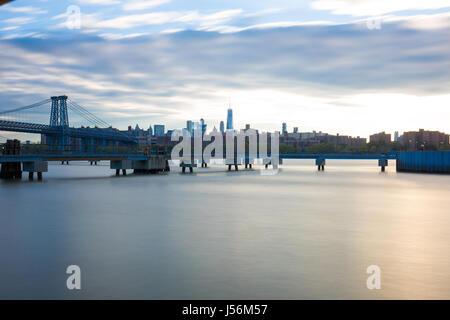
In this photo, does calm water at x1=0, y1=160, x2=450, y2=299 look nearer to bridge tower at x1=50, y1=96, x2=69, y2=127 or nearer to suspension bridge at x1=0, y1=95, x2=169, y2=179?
suspension bridge at x1=0, y1=95, x2=169, y2=179

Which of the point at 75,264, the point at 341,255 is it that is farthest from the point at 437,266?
the point at 75,264

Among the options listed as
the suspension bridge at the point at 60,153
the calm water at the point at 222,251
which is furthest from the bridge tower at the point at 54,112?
the calm water at the point at 222,251

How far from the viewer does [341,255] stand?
674 inches

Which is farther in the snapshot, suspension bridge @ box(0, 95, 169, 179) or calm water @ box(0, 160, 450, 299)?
suspension bridge @ box(0, 95, 169, 179)

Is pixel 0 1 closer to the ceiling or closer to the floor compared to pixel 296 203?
closer to the ceiling

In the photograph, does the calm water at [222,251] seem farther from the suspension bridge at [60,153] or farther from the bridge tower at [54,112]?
the bridge tower at [54,112]

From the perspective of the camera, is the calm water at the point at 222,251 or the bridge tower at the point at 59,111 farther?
the bridge tower at the point at 59,111

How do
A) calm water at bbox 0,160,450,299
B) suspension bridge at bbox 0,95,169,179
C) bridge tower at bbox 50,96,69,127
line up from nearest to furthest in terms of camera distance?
calm water at bbox 0,160,450,299 → suspension bridge at bbox 0,95,169,179 → bridge tower at bbox 50,96,69,127

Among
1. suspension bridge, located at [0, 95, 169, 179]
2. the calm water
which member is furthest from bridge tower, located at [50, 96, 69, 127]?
the calm water

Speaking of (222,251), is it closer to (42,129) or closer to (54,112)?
(42,129)
